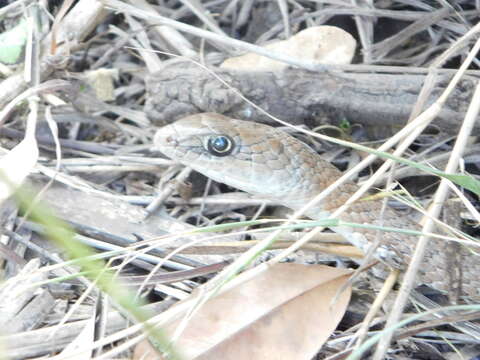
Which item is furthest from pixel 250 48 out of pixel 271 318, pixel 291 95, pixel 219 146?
pixel 271 318

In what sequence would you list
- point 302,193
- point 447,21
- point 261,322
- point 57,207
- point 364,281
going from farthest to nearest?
point 447,21 < point 57,207 < point 302,193 < point 364,281 < point 261,322

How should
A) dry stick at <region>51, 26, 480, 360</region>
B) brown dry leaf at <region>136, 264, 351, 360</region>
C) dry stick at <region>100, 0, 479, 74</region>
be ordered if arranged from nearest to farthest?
dry stick at <region>51, 26, 480, 360</region> → brown dry leaf at <region>136, 264, 351, 360</region> → dry stick at <region>100, 0, 479, 74</region>

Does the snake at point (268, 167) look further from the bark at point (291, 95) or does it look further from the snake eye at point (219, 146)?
the bark at point (291, 95)

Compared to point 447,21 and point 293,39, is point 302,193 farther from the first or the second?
point 447,21

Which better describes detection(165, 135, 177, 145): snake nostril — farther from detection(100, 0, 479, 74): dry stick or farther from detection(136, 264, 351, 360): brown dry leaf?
detection(136, 264, 351, 360): brown dry leaf

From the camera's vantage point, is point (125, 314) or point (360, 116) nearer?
point (125, 314)

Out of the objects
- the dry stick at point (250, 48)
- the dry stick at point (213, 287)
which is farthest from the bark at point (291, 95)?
the dry stick at point (213, 287)

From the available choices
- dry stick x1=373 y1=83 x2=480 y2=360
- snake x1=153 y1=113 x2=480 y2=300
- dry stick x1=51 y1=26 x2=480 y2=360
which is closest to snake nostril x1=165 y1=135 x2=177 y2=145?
snake x1=153 y1=113 x2=480 y2=300

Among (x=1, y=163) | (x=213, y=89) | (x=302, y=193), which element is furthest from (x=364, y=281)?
(x=1, y=163)
